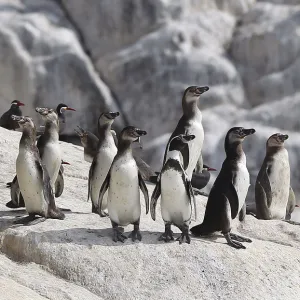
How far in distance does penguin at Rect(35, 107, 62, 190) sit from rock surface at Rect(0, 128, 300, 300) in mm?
665

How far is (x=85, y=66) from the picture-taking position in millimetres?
14055

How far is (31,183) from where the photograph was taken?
524cm

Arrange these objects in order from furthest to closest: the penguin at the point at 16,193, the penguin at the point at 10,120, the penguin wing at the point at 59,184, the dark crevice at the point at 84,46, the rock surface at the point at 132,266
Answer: the dark crevice at the point at 84,46 → the penguin at the point at 10,120 → the penguin wing at the point at 59,184 → the penguin at the point at 16,193 → the rock surface at the point at 132,266

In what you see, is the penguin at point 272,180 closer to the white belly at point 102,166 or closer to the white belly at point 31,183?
the white belly at point 102,166

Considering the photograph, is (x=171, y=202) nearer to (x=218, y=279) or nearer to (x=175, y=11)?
(x=218, y=279)

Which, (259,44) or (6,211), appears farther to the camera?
(259,44)

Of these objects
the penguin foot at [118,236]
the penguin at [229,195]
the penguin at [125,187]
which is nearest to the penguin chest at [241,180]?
the penguin at [229,195]

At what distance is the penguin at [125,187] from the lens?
502 cm

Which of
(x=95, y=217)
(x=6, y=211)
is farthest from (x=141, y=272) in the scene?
(x=6, y=211)

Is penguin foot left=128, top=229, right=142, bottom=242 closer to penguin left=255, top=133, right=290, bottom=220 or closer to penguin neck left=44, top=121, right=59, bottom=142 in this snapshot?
penguin neck left=44, top=121, right=59, bottom=142

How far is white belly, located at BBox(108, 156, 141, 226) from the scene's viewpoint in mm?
5023

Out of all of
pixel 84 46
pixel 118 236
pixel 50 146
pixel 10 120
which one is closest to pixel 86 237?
pixel 118 236

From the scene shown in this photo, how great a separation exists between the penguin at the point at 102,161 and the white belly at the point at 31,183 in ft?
2.07

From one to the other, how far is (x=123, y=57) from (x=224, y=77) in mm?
2004
